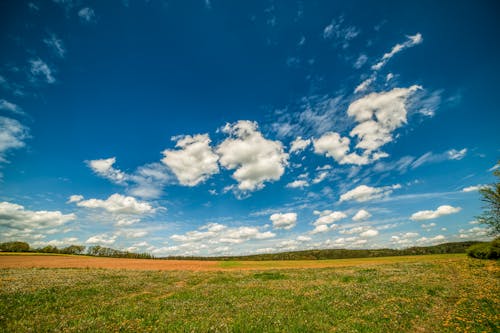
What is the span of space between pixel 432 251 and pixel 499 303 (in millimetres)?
161175

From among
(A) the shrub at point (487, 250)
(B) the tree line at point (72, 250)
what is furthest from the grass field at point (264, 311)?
(B) the tree line at point (72, 250)

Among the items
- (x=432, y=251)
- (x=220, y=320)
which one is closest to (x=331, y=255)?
(x=432, y=251)

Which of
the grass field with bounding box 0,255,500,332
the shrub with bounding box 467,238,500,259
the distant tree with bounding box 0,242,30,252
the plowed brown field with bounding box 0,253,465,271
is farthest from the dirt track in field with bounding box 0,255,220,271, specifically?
the distant tree with bounding box 0,242,30,252

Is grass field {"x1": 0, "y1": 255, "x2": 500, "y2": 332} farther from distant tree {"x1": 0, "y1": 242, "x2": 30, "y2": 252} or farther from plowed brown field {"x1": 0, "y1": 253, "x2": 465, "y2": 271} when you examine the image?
distant tree {"x1": 0, "y1": 242, "x2": 30, "y2": 252}

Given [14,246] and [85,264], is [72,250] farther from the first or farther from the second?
[85,264]

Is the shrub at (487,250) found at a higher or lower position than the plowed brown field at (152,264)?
higher

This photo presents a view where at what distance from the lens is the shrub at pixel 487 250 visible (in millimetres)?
44062

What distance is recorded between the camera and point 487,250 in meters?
46.5

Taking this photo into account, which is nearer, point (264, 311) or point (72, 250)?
point (264, 311)

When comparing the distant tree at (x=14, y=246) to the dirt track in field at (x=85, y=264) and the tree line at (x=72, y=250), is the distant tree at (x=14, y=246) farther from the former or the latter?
the dirt track in field at (x=85, y=264)

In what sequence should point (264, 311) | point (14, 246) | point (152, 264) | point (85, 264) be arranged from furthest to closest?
point (14, 246)
point (152, 264)
point (85, 264)
point (264, 311)

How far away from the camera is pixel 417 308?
14.5m

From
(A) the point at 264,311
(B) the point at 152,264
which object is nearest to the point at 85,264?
(B) the point at 152,264

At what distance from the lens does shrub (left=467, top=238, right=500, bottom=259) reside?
1735 inches
